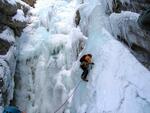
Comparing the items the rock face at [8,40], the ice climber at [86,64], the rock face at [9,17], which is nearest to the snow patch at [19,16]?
the rock face at [8,40]

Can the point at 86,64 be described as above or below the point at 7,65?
above

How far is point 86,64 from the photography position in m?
9.98

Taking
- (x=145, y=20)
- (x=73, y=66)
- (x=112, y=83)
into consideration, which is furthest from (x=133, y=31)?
(x=73, y=66)

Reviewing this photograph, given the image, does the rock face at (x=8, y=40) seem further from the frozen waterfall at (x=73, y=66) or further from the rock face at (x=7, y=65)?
the frozen waterfall at (x=73, y=66)

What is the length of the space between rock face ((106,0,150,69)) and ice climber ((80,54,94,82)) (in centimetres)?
132

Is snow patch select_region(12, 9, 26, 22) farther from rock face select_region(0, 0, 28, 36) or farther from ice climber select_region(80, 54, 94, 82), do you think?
ice climber select_region(80, 54, 94, 82)

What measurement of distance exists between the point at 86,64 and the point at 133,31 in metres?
1.92

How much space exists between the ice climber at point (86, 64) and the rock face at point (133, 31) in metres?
1.32

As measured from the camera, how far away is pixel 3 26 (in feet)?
46.1

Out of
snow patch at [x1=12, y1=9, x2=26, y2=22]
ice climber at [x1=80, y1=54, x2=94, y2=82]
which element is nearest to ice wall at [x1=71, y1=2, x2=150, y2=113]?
ice climber at [x1=80, y1=54, x2=94, y2=82]

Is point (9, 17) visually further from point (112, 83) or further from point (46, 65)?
point (112, 83)

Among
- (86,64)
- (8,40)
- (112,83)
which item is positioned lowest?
(112,83)

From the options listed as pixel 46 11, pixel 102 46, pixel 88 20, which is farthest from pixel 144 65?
pixel 46 11

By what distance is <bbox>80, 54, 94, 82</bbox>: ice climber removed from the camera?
990 centimetres
